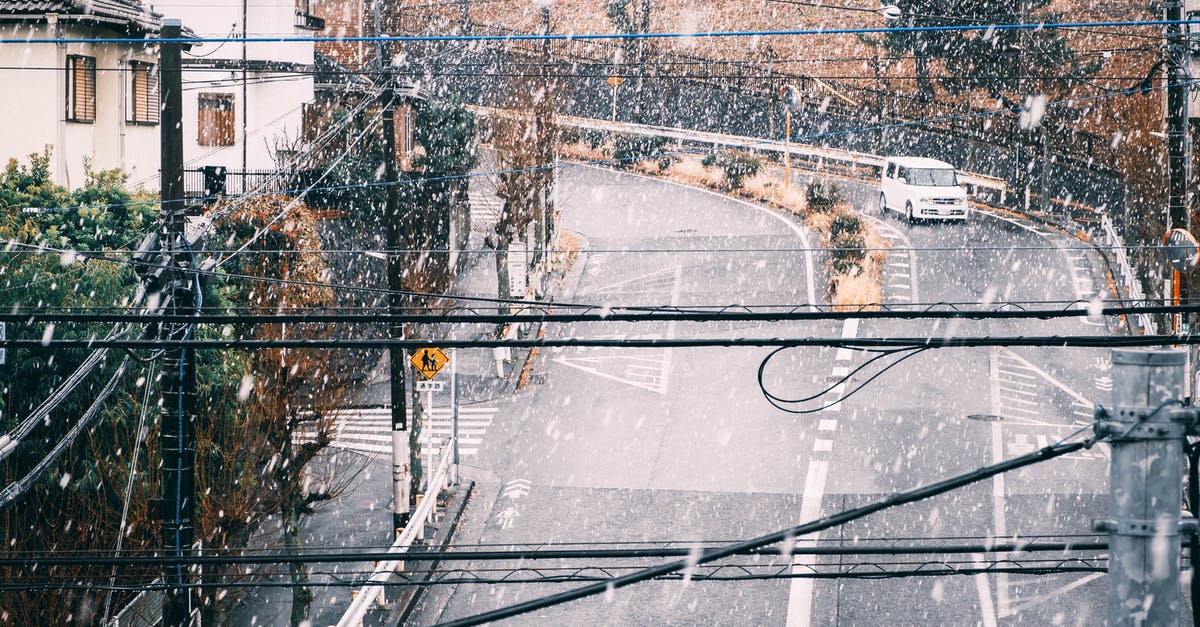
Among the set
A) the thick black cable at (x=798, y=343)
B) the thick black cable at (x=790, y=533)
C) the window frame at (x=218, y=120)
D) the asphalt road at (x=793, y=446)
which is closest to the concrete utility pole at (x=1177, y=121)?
the asphalt road at (x=793, y=446)

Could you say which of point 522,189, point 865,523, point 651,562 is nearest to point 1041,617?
point 865,523

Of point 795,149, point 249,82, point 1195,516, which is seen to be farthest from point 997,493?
point 795,149

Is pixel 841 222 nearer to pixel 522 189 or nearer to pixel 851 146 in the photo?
pixel 522 189

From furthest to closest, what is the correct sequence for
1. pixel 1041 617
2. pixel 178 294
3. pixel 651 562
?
pixel 651 562
pixel 1041 617
pixel 178 294

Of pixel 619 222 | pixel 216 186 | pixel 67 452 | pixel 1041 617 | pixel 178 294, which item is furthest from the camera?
pixel 619 222

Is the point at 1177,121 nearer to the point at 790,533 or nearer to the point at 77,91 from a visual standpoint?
the point at 790,533

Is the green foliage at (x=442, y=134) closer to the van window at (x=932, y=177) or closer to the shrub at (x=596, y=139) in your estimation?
the van window at (x=932, y=177)

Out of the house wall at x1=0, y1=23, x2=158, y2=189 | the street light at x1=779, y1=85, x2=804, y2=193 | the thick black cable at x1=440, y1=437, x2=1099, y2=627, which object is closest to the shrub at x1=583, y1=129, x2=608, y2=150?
the street light at x1=779, y1=85, x2=804, y2=193
